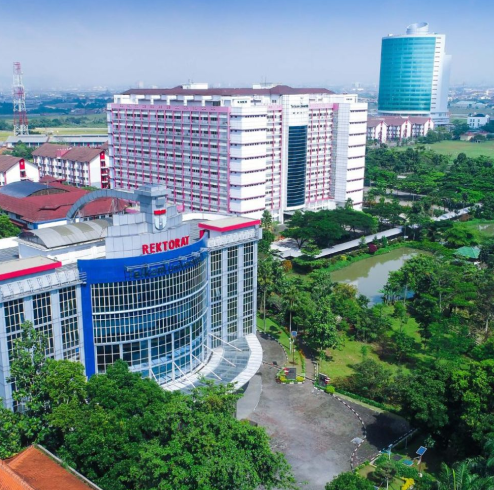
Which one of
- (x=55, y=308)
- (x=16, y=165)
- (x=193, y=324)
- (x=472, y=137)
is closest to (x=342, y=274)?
(x=193, y=324)

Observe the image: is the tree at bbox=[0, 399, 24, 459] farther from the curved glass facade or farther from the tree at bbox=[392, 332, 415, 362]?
the tree at bbox=[392, 332, 415, 362]

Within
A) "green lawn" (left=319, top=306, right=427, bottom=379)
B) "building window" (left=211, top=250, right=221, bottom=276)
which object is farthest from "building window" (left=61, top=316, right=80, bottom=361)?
"green lawn" (left=319, top=306, right=427, bottom=379)

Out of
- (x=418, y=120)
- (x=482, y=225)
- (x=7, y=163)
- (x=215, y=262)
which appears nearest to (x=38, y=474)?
(x=215, y=262)

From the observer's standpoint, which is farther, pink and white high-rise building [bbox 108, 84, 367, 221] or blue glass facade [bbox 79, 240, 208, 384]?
pink and white high-rise building [bbox 108, 84, 367, 221]

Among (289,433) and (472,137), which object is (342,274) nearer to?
(289,433)

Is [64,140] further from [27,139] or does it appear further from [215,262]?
[215,262]
